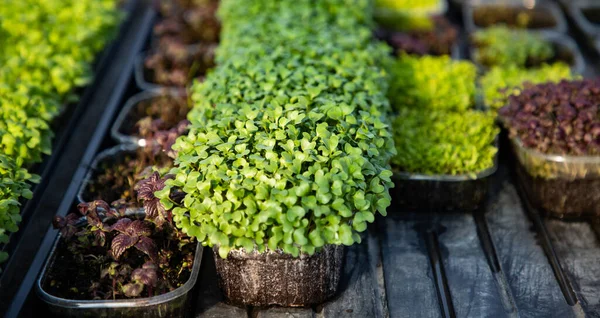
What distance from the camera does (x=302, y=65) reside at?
3541 mm

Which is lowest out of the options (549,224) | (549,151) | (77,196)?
(549,224)

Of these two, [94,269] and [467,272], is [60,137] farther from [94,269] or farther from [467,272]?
[467,272]

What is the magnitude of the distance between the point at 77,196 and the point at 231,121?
0.90 meters

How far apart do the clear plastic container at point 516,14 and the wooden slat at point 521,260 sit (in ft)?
7.44

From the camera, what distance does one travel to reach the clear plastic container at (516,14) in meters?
5.55

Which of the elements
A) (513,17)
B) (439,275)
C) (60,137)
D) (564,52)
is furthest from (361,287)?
(513,17)

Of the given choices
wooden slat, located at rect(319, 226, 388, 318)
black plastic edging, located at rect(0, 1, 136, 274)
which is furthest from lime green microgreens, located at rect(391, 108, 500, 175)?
black plastic edging, located at rect(0, 1, 136, 274)

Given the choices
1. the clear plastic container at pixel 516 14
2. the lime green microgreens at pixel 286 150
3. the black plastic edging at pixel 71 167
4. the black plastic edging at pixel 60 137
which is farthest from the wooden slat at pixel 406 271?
the clear plastic container at pixel 516 14

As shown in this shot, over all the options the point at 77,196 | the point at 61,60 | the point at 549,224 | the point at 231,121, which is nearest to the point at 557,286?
the point at 549,224

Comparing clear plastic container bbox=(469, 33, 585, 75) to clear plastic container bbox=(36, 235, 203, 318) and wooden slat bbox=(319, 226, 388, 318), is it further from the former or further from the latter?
clear plastic container bbox=(36, 235, 203, 318)

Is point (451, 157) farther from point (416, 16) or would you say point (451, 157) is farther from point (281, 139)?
point (416, 16)

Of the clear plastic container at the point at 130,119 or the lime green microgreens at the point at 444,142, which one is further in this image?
the clear plastic container at the point at 130,119

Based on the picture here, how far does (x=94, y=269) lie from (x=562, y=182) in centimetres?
231

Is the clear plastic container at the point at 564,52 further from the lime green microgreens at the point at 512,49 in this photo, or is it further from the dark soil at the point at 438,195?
A: the dark soil at the point at 438,195
